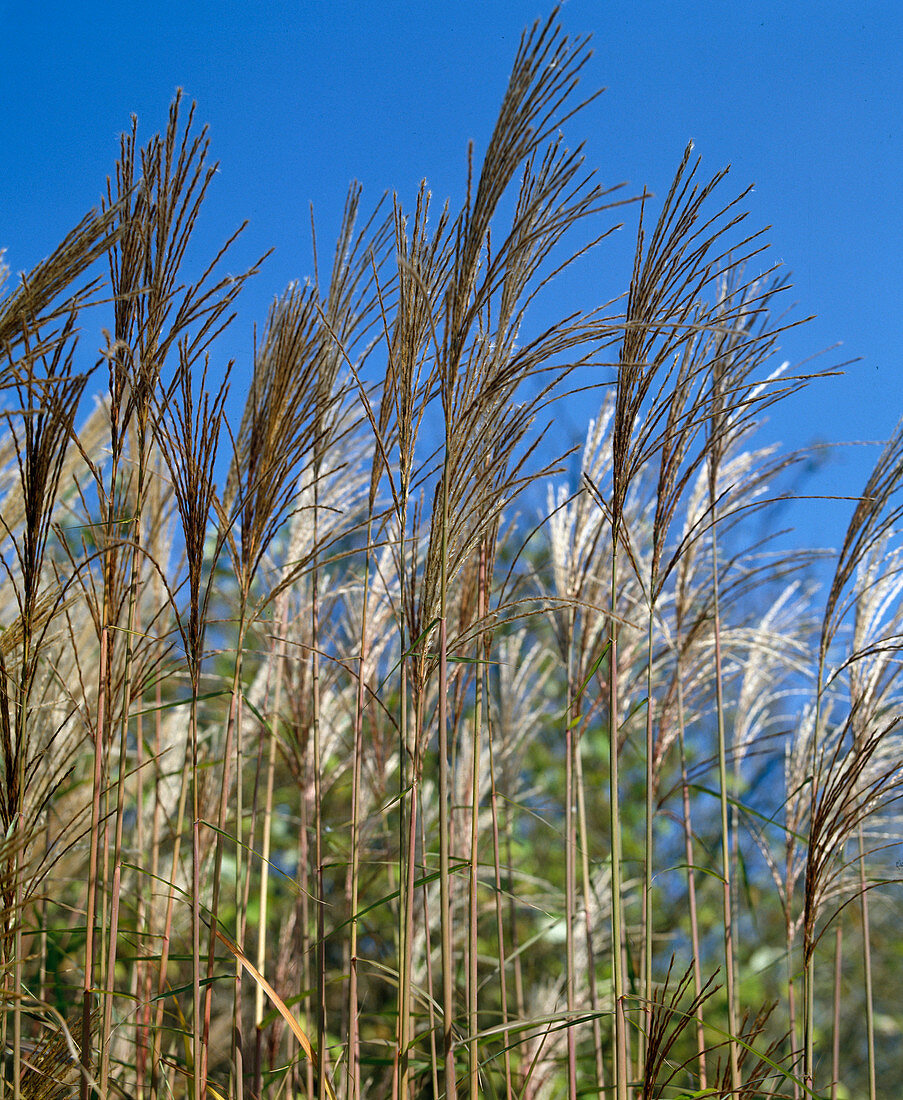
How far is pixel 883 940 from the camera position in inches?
200

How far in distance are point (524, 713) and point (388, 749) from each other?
0.51 metres

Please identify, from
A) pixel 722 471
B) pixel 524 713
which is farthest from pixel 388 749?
pixel 722 471

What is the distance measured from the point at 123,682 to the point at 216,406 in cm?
44

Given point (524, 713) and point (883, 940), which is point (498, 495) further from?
point (883, 940)

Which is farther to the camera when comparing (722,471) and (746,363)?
(722,471)

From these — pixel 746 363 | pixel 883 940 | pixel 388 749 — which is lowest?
pixel 883 940

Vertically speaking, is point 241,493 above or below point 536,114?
below

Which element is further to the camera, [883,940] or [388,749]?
[883,940]

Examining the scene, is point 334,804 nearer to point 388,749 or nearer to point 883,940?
point 388,749

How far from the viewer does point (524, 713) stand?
2717 millimetres

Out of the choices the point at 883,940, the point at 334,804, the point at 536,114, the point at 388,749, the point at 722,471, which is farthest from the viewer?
the point at 883,940

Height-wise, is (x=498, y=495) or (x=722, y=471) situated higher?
(x=722, y=471)

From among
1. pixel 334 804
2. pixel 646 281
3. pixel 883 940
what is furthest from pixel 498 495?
pixel 883 940

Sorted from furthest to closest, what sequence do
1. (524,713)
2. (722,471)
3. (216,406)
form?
(524,713), (722,471), (216,406)
